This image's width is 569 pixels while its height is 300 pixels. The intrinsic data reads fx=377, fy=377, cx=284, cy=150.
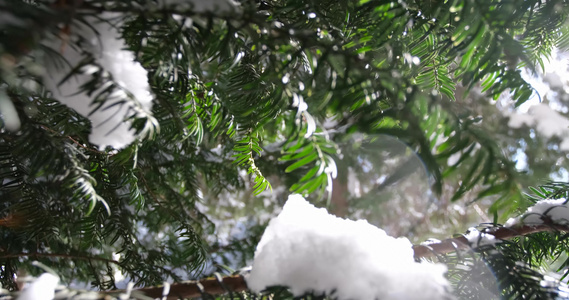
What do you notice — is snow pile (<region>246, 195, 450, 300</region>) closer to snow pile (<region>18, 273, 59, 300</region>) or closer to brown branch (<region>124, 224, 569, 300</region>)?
brown branch (<region>124, 224, 569, 300</region>)

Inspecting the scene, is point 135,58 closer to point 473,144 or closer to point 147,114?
point 147,114

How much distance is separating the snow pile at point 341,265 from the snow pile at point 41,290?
0.28 metres

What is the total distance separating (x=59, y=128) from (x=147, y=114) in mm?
464

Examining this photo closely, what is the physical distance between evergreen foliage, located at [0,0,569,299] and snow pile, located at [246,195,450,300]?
0.31ft

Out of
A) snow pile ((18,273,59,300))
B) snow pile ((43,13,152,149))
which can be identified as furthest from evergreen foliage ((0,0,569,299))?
snow pile ((18,273,59,300))

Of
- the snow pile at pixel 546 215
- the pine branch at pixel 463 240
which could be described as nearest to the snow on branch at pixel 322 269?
the pine branch at pixel 463 240

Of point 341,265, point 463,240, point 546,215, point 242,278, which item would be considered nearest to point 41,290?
point 242,278

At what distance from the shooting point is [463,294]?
780 mm

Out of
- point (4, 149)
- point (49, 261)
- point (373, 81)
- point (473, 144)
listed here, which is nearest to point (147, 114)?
point (373, 81)

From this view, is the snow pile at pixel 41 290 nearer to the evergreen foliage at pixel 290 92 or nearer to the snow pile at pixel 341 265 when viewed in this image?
the evergreen foliage at pixel 290 92

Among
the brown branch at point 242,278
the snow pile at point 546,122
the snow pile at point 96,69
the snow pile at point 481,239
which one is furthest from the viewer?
the snow pile at point 546,122

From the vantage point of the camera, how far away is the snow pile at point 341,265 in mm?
521

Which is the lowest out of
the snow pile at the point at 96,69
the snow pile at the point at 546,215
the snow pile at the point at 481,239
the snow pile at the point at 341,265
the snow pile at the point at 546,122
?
the snow pile at the point at 341,265

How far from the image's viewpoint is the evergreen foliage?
49 centimetres
